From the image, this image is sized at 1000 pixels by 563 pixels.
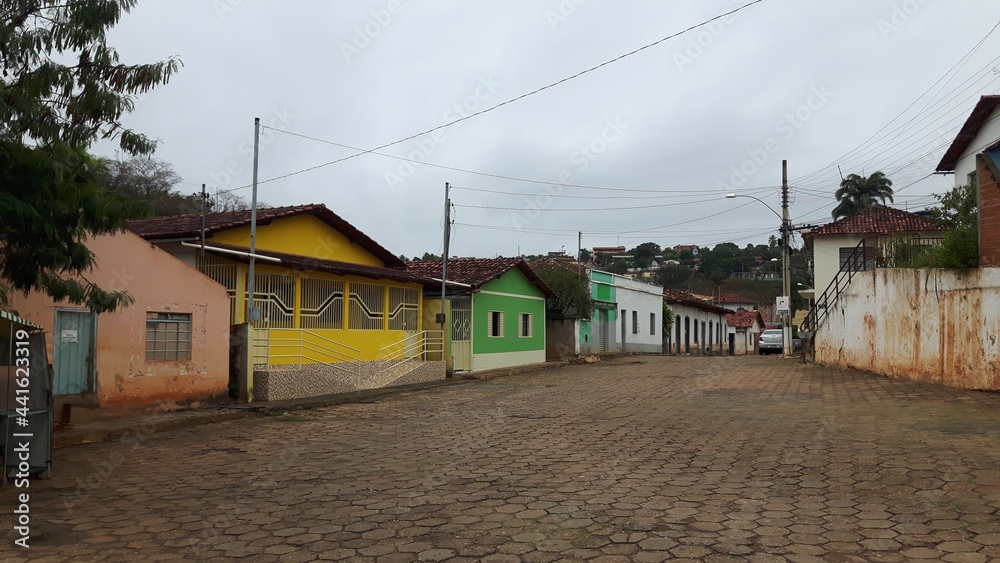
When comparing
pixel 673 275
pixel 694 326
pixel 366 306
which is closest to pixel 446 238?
pixel 366 306

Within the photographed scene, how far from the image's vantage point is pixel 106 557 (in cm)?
535

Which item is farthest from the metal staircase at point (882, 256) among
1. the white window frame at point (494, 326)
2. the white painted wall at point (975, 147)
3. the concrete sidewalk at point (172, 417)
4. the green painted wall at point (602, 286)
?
the concrete sidewalk at point (172, 417)

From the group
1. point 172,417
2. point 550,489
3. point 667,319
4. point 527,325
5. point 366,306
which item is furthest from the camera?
point 667,319

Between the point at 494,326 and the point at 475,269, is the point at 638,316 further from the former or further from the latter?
the point at 475,269

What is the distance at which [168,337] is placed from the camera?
45.6 ft

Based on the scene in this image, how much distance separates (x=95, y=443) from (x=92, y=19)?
233 inches

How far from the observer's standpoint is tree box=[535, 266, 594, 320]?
107ft

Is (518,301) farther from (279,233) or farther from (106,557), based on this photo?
(106,557)

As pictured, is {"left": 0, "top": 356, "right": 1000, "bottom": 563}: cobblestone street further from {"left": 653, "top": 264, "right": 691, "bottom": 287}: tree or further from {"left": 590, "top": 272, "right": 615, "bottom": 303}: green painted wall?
{"left": 653, "top": 264, "right": 691, "bottom": 287}: tree

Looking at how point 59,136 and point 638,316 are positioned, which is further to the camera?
point 638,316

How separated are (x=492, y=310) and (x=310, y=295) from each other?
30.2 ft

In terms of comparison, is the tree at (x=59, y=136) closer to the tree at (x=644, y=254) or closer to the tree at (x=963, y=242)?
the tree at (x=963, y=242)

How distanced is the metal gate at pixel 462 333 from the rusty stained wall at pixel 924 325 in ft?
38.0

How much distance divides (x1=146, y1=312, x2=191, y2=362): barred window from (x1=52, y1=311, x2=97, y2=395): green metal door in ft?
3.77
